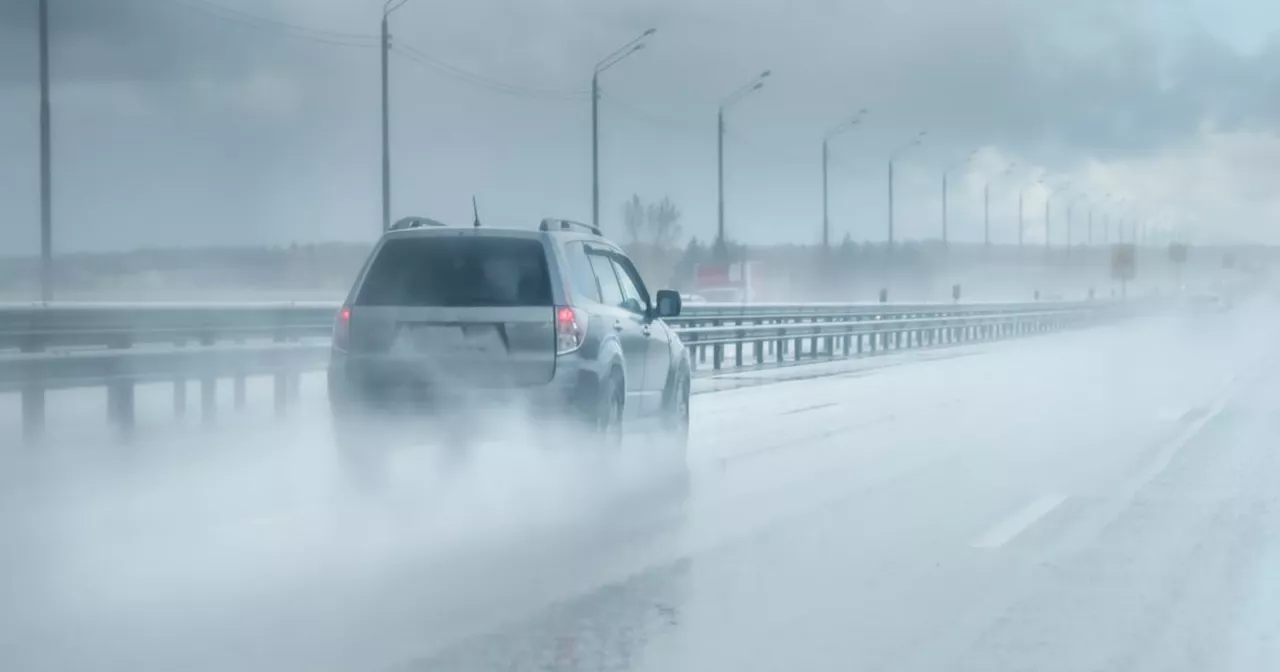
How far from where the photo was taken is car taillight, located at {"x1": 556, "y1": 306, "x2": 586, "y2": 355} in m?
11.0

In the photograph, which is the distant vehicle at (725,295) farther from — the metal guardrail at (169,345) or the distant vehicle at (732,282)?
the metal guardrail at (169,345)

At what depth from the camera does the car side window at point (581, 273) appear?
11430mm

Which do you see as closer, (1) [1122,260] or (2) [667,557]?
(2) [667,557]

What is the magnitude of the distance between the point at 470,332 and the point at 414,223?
1.23m

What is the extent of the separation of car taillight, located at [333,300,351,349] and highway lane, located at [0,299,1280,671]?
1.05 m

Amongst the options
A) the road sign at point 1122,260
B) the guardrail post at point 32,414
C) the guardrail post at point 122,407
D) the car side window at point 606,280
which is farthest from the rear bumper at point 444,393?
the road sign at point 1122,260

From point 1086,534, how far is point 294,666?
5.23 m

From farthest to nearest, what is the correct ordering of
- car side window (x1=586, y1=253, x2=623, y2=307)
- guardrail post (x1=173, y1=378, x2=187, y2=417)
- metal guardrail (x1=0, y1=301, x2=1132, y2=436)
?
1. guardrail post (x1=173, y1=378, x2=187, y2=417)
2. metal guardrail (x1=0, y1=301, x2=1132, y2=436)
3. car side window (x1=586, y1=253, x2=623, y2=307)

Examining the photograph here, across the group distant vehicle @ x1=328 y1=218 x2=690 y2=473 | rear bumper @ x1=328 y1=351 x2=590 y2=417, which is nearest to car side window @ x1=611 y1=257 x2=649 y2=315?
distant vehicle @ x1=328 y1=218 x2=690 y2=473

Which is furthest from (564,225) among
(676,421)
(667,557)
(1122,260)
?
(1122,260)

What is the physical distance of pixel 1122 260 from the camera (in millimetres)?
102875

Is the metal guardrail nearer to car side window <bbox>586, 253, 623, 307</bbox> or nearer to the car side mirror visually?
car side window <bbox>586, 253, 623, 307</bbox>

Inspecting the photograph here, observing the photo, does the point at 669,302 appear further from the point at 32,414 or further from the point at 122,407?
the point at 32,414

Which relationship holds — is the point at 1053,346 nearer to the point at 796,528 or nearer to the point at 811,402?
the point at 811,402
